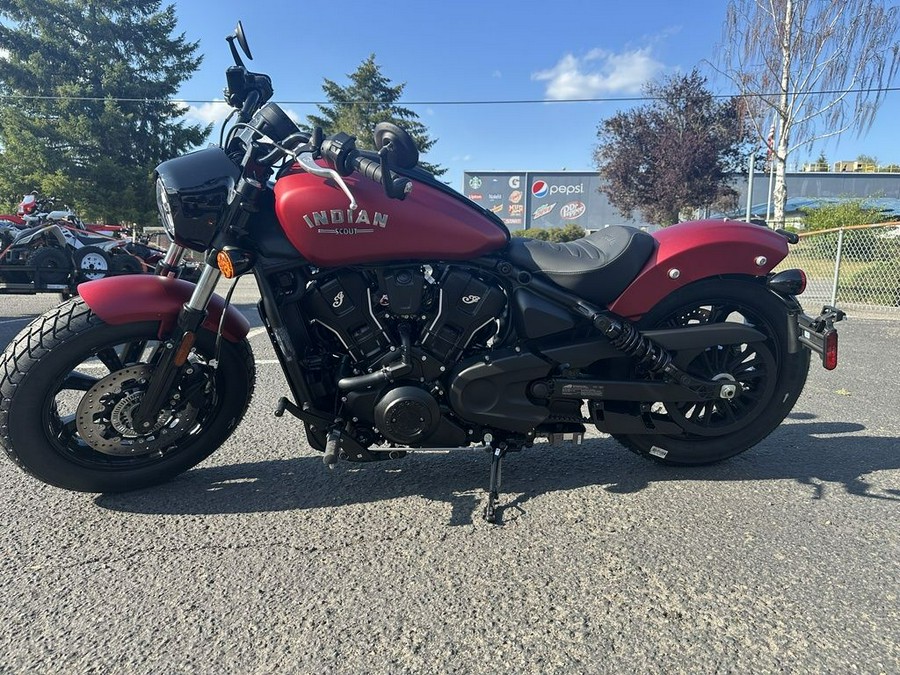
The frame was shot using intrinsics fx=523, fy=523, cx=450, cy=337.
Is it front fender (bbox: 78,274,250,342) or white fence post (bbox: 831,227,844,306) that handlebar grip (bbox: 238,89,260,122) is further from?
white fence post (bbox: 831,227,844,306)

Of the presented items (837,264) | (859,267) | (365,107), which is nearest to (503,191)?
(365,107)

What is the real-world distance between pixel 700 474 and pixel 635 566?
0.94 meters

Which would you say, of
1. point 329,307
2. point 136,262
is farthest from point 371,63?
point 329,307

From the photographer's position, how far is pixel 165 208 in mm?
2064

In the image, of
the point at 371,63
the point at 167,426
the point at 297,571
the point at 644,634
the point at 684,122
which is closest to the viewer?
the point at 644,634

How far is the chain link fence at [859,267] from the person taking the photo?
27.9 ft

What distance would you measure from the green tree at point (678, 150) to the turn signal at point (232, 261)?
21.4 m

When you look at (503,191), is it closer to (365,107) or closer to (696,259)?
(365,107)

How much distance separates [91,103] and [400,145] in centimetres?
3289

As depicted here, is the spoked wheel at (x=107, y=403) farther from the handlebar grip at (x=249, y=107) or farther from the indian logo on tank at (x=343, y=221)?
the handlebar grip at (x=249, y=107)

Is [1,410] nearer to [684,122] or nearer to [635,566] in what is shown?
[635,566]

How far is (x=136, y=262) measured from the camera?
9.34 meters

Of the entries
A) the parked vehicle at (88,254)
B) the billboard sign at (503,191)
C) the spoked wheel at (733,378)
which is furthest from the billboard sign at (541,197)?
the spoked wheel at (733,378)

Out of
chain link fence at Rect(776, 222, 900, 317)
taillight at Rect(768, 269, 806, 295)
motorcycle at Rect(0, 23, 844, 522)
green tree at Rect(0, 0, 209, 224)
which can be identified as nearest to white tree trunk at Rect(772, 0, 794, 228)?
chain link fence at Rect(776, 222, 900, 317)
